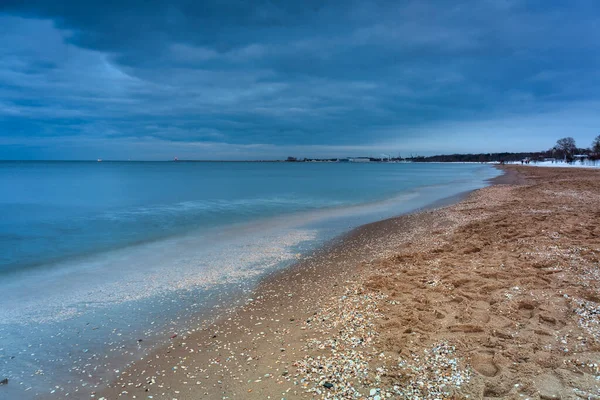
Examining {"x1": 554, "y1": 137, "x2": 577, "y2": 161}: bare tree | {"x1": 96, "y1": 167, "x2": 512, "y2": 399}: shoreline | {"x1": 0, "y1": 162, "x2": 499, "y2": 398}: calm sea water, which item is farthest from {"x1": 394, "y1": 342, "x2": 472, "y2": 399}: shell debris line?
{"x1": 554, "y1": 137, "x2": 577, "y2": 161}: bare tree

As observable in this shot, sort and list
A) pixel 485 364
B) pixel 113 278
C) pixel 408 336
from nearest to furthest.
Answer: pixel 485 364 → pixel 408 336 → pixel 113 278

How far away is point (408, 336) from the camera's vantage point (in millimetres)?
5336

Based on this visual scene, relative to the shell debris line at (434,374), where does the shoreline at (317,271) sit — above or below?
below

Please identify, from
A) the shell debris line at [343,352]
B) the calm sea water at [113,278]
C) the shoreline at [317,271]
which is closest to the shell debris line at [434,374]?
the shell debris line at [343,352]

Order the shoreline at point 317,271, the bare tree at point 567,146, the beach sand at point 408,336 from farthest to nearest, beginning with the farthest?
1. the bare tree at point 567,146
2. the shoreline at point 317,271
3. the beach sand at point 408,336

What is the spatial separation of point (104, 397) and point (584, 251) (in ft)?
35.8

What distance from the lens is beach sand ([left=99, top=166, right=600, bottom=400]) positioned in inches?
167

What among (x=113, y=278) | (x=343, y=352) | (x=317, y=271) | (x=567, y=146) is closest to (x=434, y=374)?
(x=343, y=352)

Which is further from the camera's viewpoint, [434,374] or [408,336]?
[408,336]

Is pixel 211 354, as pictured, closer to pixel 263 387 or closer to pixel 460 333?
pixel 263 387

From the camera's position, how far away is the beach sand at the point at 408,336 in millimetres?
4238

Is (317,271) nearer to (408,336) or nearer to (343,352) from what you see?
(408,336)

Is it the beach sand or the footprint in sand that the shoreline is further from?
the footprint in sand

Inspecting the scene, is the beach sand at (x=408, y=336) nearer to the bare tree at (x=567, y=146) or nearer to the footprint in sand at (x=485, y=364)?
the footprint in sand at (x=485, y=364)
